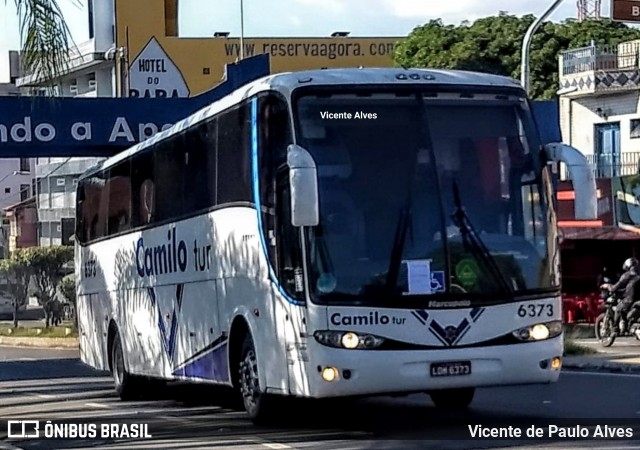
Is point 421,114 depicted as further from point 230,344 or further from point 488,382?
point 230,344

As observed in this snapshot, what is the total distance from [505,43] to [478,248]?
45.8 meters

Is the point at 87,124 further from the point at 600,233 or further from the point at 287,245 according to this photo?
the point at 600,233

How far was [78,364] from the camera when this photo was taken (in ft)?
104

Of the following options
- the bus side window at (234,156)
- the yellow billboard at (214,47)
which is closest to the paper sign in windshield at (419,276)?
the bus side window at (234,156)

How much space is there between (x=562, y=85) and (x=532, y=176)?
102 ft

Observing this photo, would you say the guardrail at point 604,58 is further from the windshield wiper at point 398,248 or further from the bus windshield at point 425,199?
the windshield wiper at point 398,248

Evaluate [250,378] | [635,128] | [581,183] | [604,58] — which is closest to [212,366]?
[250,378]

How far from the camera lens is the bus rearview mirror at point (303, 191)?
11.6 meters

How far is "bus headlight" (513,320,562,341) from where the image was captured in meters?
12.2

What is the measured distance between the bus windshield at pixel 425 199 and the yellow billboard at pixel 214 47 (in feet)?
189

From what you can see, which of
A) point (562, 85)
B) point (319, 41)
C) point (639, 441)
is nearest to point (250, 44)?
point (319, 41)

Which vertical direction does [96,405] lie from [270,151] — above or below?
below

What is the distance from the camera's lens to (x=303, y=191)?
38.0 ft

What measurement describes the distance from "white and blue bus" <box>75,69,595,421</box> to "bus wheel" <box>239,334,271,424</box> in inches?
0.9
